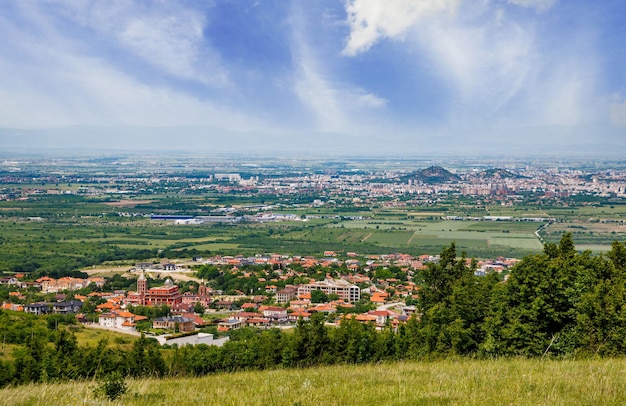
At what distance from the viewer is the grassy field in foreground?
3.94m

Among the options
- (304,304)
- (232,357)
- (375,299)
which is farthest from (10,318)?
(375,299)

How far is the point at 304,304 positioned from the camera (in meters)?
27.9

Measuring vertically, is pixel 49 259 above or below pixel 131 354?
below

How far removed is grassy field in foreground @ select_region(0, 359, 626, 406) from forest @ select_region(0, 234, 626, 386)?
2159 millimetres

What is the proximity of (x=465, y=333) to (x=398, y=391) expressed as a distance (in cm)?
700

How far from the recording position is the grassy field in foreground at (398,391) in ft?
12.9

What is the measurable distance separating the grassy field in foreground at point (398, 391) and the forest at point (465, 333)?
216 cm

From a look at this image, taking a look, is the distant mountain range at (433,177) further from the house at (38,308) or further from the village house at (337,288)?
the house at (38,308)

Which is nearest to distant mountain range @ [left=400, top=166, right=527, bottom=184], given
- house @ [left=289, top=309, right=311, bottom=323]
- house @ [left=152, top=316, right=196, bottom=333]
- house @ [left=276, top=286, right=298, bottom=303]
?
house @ [left=276, top=286, right=298, bottom=303]

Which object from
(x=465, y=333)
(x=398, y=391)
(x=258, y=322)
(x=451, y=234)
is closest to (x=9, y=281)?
(x=258, y=322)

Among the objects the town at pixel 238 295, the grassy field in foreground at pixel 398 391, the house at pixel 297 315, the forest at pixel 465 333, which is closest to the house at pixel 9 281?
the town at pixel 238 295

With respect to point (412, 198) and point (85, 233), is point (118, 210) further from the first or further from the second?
point (412, 198)

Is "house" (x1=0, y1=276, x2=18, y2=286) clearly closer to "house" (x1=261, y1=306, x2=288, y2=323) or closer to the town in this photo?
the town

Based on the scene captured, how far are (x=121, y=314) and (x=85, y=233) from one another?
27.9 meters
